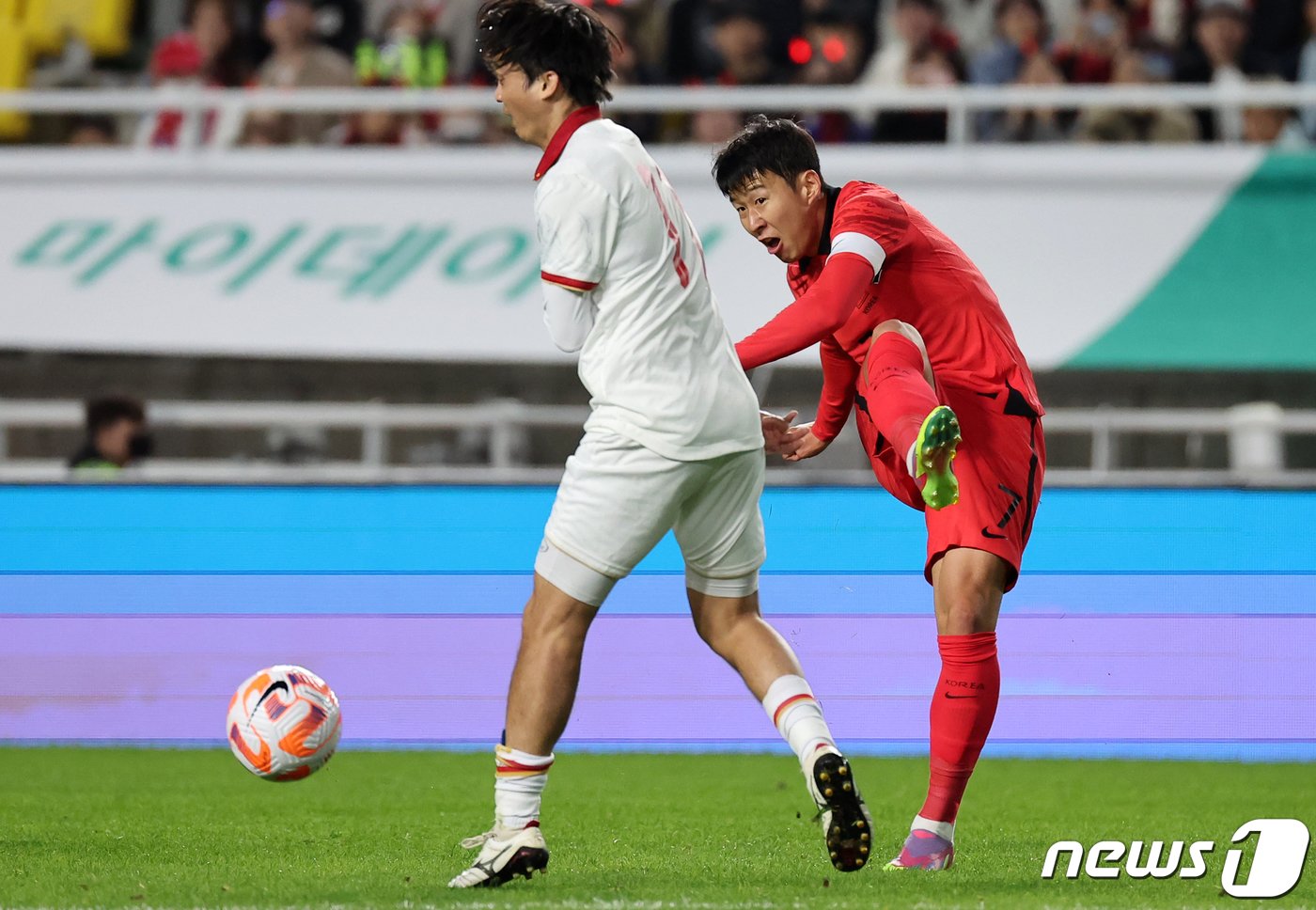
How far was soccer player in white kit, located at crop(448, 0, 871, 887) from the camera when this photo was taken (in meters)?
3.92

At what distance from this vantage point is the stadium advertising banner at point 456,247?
404 inches

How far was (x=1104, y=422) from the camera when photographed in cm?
941

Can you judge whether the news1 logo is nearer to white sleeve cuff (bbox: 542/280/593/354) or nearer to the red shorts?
the red shorts

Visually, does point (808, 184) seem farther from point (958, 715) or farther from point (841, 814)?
point (841, 814)

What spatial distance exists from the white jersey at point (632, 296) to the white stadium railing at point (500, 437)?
411 centimetres

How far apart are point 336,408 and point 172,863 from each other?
230 inches

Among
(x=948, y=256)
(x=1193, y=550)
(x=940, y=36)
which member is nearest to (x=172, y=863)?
(x=948, y=256)

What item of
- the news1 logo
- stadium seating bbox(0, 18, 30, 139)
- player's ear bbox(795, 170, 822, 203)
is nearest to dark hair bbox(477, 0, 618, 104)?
player's ear bbox(795, 170, 822, 203)

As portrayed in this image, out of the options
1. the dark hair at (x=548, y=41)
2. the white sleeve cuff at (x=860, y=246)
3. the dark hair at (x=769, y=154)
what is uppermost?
the dark hair at (x=548, y=41)

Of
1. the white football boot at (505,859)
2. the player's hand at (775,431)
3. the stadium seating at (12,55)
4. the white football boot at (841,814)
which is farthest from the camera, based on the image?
the stadium seating at (12,55)

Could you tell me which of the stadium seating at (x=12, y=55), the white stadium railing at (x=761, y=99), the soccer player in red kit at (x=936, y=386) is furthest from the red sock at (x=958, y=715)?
the stadium seating at (x=12, y=55)

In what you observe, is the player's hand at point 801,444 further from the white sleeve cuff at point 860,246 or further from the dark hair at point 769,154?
the dark hair at point 769,154

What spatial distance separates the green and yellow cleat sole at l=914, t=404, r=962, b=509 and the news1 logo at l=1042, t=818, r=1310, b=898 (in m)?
0.87

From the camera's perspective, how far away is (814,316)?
163 inches
